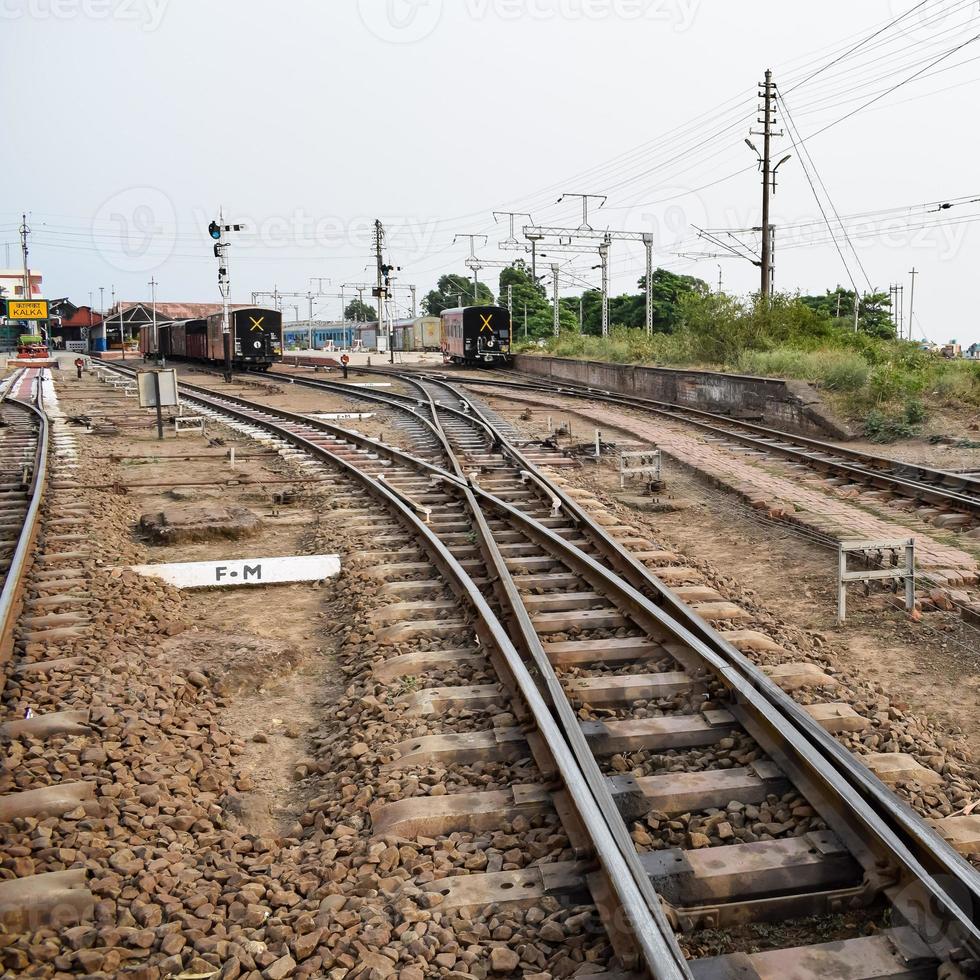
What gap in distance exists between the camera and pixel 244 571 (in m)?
7.92

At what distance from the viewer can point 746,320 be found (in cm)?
2627

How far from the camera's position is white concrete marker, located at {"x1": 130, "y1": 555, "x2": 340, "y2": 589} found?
7824 mm

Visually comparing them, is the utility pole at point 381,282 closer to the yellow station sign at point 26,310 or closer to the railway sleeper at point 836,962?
the yellow station sign at point 26,310

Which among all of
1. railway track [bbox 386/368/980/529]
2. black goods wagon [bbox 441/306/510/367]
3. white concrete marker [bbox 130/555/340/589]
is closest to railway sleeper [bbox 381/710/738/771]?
white concrete marker [bbox 130/555/340/589]

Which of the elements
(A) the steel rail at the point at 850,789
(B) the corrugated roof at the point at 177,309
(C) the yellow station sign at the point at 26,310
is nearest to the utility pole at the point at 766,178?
(A) the steel rail at the point at 850,789

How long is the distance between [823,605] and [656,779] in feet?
12.1

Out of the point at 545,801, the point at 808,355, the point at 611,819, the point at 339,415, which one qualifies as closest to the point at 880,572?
the point at 545,801

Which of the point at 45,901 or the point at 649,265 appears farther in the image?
the point at 649,265

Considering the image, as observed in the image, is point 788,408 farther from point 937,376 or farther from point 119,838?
point 119,838

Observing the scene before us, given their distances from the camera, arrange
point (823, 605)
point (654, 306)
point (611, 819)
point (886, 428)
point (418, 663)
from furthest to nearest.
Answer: point (654, 306), point (886, 428), point (823, 605), point (418, 663), point (611, 819)

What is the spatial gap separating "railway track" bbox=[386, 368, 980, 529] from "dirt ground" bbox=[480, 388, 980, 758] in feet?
6.09

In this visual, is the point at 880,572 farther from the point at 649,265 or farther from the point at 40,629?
the point at 649,265

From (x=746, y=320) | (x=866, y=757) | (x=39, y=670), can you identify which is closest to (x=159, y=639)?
(x=39, y=670)

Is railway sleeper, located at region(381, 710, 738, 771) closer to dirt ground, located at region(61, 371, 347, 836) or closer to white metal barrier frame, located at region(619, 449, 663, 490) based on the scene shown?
dirt ground, located at region(61, 371, 347, 836)
